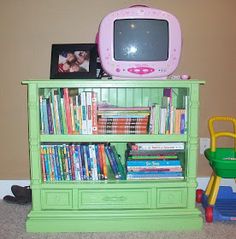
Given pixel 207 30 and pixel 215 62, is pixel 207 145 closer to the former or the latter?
pixel 215 62

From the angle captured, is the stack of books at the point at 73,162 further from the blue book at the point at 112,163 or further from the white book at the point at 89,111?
the white book at the point at 89,111

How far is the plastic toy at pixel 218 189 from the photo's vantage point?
6.20 feet

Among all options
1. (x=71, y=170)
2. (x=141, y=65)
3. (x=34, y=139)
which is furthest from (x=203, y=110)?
(x=34, y=139)

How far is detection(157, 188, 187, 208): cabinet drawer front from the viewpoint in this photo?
6.12 feet

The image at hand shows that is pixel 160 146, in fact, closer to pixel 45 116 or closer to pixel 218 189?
pixel 218 189

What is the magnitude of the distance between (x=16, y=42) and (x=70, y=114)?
2.25 feet

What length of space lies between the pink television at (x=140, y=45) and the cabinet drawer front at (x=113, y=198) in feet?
2.10

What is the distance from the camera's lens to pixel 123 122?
1.86 m

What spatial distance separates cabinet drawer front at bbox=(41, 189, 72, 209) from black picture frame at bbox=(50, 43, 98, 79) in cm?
67

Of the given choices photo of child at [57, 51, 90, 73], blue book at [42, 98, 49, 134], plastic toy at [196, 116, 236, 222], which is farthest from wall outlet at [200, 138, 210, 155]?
blue book at [42, 98, 49, 134]

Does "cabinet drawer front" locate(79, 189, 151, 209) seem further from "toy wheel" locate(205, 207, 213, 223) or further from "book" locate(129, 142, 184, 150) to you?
"toy wheel" locate(205, 207, 213, 223)

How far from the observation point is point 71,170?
6.16 ft

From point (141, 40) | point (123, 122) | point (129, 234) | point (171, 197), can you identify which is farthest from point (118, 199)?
point (141, 40)

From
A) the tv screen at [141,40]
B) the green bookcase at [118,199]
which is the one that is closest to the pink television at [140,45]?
the tv screen at [141,40]
